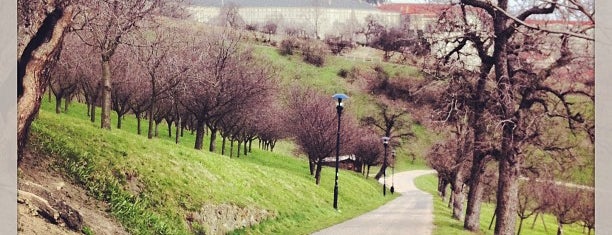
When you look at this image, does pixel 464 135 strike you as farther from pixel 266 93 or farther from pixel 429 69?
pixel 266 93

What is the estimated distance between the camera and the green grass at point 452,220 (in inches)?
204

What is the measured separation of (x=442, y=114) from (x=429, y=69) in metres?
0.40

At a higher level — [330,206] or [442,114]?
[442,114]

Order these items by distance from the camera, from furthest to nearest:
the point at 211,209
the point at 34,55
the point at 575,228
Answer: the point at 211,209
the point at 34,55
the point at 575,228

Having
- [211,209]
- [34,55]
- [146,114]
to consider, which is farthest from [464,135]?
[34,55]

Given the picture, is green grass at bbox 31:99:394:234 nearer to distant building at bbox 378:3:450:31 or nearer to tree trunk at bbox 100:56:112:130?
tree trunk at bbox 100:56:112:130

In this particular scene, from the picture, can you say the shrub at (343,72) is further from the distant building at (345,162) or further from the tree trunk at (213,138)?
the tree trunk at (213,138)

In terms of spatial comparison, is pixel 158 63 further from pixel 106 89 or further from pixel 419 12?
pixel 419 12

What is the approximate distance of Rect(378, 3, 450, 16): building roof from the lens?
5.23 meters

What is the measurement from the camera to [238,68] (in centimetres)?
575

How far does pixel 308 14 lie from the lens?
18.6 feet

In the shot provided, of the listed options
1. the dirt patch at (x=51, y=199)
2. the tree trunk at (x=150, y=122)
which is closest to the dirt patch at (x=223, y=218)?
the dirt patch at (x=51, y=199)

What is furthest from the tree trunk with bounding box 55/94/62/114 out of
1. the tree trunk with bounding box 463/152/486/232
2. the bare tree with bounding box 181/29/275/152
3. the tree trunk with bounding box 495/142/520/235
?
the tree trunk with bounding box 495/142/520/235

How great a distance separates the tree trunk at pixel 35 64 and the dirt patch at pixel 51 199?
17 cm
